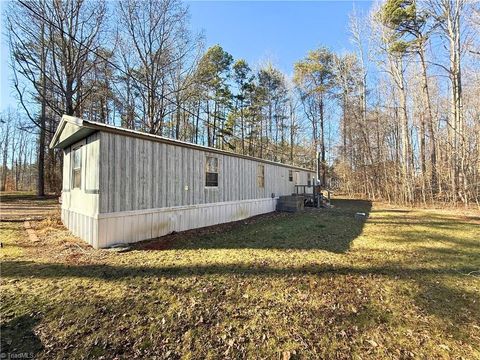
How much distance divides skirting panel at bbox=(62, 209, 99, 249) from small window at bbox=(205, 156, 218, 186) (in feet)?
12.3

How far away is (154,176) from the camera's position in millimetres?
6730

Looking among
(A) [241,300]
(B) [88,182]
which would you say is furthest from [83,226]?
(A) [241,300]

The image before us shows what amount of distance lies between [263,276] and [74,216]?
19.7 ft

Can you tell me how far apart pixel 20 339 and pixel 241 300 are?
2407 millimetres

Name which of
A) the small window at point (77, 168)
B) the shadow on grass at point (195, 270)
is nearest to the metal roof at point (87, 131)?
the small window at point (77, 168)

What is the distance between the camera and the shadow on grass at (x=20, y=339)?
→ 2.34 metres

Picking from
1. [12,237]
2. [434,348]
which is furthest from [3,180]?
[434,348]

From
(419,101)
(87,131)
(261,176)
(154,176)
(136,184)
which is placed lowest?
(136,184)

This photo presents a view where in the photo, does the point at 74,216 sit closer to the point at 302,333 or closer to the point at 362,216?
the point at 302,333

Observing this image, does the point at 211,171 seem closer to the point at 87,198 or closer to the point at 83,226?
the point at 87,198

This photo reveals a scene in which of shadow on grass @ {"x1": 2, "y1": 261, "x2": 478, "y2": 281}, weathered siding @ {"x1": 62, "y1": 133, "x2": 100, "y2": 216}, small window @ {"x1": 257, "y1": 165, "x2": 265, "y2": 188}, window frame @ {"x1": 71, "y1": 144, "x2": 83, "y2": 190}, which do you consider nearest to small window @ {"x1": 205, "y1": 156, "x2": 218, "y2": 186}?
small window @ {"x1": 257, "y1": 165, "x2": 265, "y2": 188}

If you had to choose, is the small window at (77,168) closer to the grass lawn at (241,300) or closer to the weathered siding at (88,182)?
the weathered siding at (88,182)

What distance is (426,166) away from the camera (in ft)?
54.2

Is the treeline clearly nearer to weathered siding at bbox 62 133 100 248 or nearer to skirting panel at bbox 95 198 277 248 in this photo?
skirting panel at bbox 95 198 277 248
